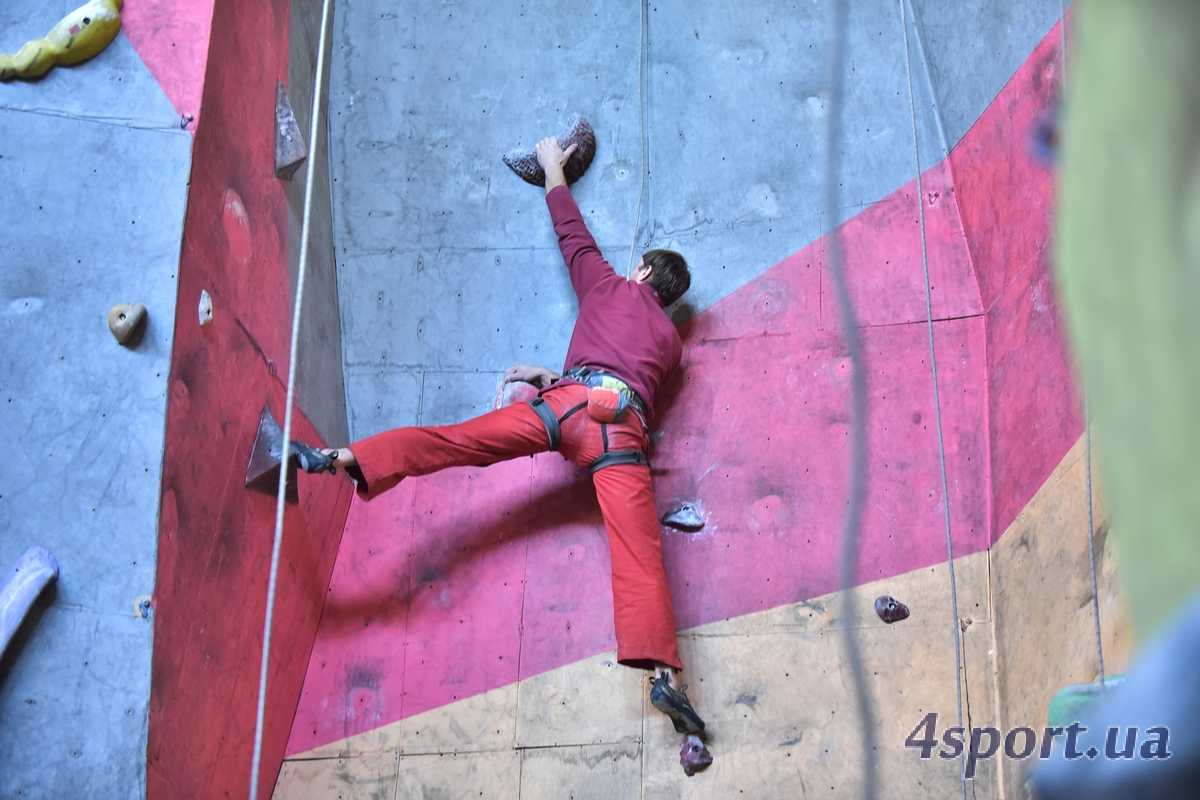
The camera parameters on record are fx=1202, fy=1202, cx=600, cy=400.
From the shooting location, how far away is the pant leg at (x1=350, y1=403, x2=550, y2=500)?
2.52 meters

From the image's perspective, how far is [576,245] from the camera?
2.95 metres

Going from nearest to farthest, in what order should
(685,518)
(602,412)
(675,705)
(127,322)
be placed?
1. (127,322)
2. (675,705)
3. (602,412)
4. (685,518)

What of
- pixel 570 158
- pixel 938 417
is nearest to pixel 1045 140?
pixel 938 417

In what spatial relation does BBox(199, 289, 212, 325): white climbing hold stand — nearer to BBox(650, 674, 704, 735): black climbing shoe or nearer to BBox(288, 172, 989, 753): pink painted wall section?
BBox(288, 172, 989, 753): pink painted wall section

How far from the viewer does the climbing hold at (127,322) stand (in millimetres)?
2057

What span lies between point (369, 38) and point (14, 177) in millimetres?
1374

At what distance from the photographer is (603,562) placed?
2744 mm

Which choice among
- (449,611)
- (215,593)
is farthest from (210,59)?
(449,611)

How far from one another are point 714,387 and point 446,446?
2.33 feet

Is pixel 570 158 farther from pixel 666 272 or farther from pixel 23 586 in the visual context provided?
pixel 23 586

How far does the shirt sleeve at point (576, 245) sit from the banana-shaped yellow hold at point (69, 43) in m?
1.12

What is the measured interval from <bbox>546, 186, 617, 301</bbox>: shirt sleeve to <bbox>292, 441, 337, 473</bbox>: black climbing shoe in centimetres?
78

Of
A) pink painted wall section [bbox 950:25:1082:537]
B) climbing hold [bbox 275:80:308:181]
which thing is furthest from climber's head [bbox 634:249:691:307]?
climbing hold [bbox 275:80:308:181]

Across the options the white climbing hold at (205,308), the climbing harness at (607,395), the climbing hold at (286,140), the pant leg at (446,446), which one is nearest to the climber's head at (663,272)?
the climbing harness at (607,395)
